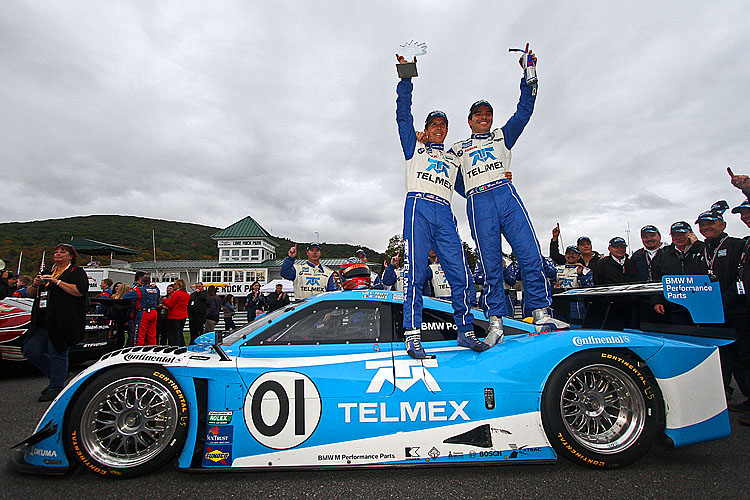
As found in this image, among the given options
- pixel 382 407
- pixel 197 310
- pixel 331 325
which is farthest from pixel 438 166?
pixel 197 310

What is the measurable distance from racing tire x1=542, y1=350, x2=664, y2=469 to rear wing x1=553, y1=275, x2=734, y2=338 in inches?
23.0

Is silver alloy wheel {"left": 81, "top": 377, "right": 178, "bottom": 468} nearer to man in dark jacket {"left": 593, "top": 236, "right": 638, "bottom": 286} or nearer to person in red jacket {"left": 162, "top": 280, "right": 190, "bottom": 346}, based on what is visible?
man in dark jacket {"left": 593, "top": 236, "right": 638, "bottom": 286}

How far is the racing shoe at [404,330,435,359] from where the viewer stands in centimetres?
245

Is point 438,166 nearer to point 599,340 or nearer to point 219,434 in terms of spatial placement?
point 599,340

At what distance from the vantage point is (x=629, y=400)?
2414 millimetres

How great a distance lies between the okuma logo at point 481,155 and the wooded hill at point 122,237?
2490 inches

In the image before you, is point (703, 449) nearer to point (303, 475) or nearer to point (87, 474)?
point (303, 475)

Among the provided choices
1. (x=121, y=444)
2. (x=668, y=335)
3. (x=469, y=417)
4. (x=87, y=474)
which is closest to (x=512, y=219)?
(x=668, y=335)

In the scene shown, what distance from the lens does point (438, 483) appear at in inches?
84.1

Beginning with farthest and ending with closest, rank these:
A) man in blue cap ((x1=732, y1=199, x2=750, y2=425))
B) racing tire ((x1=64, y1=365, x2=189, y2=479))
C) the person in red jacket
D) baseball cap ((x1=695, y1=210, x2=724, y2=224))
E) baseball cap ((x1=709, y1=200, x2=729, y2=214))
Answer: the person in red jacket
baseball cap ((x1=709, y1=200, x2=729, y2=214))
baseball cap ((x1=695, y1=210, x2=724, y2=224))
man in blue cap ((x1=732, y1=199, x2=750, y2=425))
racing tire ((x1=64, y1=365, x2=189, y2=479))

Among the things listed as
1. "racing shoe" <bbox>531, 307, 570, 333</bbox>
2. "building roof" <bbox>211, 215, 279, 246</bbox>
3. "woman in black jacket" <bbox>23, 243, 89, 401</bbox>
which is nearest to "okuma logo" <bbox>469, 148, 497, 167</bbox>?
"racing shoe" <bbox>531, 307, 570, 333</bbox>

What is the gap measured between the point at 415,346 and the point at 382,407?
0.43 meters

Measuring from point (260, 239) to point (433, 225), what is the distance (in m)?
46.9

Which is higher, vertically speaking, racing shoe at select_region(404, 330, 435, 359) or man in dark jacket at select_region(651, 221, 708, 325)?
man in dark jacket at select_region(651, 221, 708, 325)
